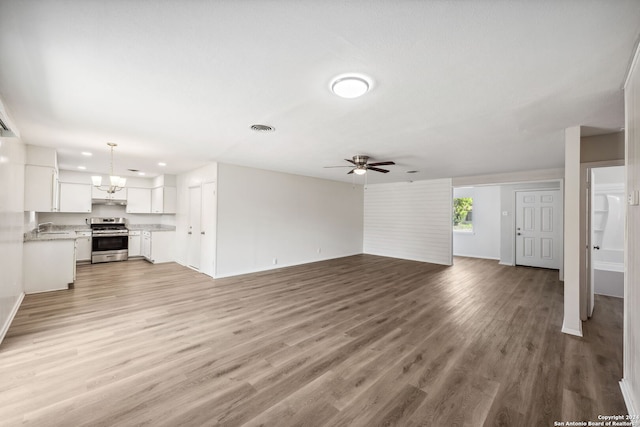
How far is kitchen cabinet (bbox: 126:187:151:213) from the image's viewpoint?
24.8 ft

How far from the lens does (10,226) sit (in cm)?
308

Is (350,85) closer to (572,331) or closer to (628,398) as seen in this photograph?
(628,398)

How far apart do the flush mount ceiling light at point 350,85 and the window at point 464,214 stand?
825 centimetres

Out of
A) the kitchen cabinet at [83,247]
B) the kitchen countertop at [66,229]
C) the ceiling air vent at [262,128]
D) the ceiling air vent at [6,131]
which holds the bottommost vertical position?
the kitchen cabinet at [83,247]

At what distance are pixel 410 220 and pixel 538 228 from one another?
336 centimetres

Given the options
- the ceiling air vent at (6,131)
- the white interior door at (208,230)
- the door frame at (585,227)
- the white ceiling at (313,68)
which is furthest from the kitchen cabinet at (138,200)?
the door frame at (585,227)

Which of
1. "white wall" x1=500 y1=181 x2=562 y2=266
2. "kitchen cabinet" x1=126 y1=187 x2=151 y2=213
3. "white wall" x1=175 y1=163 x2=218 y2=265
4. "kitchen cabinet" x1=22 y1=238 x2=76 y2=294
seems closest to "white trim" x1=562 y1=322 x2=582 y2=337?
"white wall" x1=500 y1=181 x2=562 y2=266

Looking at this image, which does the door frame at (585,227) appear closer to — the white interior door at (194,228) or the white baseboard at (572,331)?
the white baseboard at (572,331)

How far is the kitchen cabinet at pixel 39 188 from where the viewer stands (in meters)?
4.19

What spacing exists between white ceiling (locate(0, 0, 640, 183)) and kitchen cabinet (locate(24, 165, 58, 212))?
864mm

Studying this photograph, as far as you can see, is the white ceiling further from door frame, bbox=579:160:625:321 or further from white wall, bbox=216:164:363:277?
white wall, bbox=216:164:363:277

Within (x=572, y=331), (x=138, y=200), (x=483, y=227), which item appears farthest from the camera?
(x=483, y=227)

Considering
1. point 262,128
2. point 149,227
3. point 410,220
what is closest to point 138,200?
point 149,227

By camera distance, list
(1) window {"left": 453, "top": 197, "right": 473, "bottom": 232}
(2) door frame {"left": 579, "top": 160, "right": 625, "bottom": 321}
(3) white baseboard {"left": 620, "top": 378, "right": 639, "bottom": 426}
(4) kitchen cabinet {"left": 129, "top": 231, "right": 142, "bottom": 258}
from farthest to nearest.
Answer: (1) window {"left": 453, "top": 197, "right": 473, "bottom": 232} < (4) kitchen cabinet {"left": 129, "top": 231, "right": 142, "bottom": 258} < (2) door frame {"left": 579, "top": 160, "right": 625, "bottom": 321} < (3) white baseboard {"left": 620, "top": 378, "right": 639, "bottom": 426}
